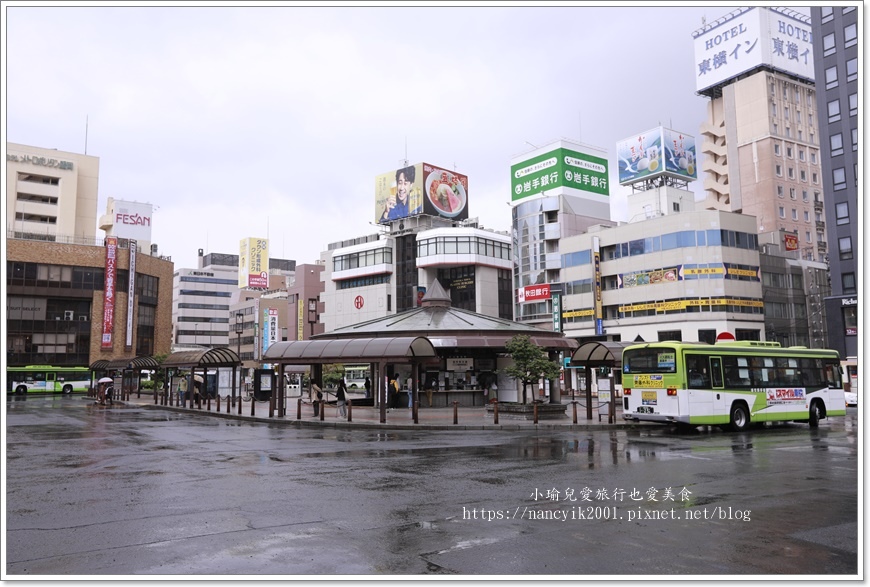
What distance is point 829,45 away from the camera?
5903cm

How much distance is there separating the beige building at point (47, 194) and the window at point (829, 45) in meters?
78.8

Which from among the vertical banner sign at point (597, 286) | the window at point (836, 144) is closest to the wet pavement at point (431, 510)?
the vertical banner sign at point (597, 286)

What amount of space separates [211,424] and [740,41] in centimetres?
8583

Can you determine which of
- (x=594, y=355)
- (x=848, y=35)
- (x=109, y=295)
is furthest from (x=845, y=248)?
(x=109, y=295)

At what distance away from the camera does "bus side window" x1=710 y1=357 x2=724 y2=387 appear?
22766 mm

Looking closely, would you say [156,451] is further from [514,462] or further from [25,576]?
[25,576]

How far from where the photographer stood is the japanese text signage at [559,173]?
78812 mm

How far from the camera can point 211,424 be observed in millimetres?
26547

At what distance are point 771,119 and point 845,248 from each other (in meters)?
30.7

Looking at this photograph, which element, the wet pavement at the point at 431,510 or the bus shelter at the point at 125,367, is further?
the bus shelter at the point at 125,367

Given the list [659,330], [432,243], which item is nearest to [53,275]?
[432,243]

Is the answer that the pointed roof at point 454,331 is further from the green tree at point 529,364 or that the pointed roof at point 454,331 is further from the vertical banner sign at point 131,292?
the vertical banner sign at point 131,292

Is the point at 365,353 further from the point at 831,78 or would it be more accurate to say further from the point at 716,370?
the point at 831,78

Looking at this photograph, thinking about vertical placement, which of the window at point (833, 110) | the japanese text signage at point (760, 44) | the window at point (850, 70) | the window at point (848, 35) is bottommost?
the window at point (833, 110)
